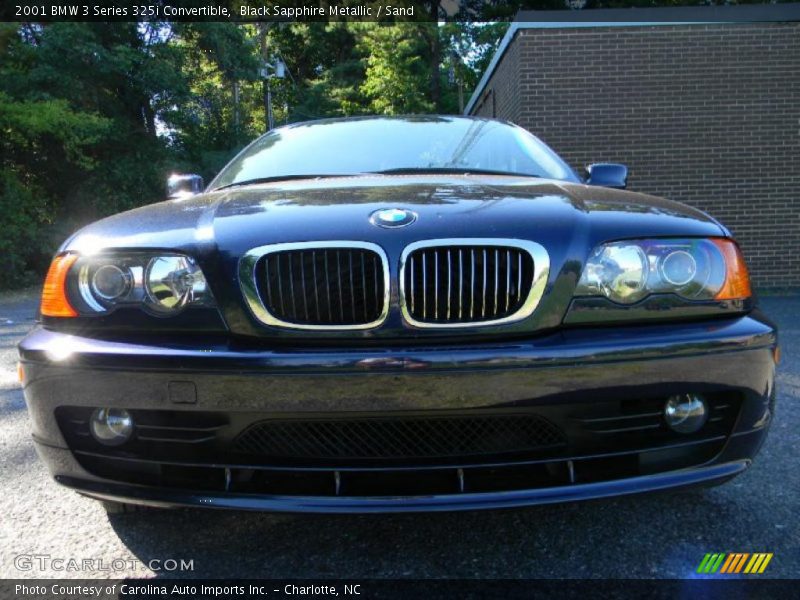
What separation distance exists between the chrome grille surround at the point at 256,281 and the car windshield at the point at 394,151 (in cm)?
104

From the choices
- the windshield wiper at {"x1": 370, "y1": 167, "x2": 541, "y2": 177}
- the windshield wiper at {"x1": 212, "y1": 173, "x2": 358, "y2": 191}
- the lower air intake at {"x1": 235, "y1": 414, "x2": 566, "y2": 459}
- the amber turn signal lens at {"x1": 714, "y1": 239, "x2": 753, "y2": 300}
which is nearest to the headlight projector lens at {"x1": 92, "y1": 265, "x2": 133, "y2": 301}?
the lower air intake at {"x1": 235, "y1": 414, "x2": 566, "y2": 459}

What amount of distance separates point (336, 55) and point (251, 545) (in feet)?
114

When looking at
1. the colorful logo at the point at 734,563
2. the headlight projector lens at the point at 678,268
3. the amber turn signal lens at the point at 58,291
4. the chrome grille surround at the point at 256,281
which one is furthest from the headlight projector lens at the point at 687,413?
the amber turn signal lens at the point at 58,291

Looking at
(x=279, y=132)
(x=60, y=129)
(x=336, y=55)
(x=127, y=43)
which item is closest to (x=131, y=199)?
(x=60, y=129)

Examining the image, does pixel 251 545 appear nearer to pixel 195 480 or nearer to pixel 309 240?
pixel 195 480

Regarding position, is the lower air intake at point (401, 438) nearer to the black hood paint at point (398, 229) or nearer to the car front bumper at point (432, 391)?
the car front bumper at point (432, 391)

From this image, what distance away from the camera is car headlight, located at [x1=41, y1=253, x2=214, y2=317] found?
5.50 ft

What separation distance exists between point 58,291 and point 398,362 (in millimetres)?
1000

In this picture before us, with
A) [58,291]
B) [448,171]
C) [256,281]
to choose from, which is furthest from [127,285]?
[448,171]

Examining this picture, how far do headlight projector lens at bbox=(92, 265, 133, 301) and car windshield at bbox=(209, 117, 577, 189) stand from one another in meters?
1.04

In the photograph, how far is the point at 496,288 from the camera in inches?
65.1

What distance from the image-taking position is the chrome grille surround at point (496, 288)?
162 centimetres

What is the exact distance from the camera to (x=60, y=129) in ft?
44.3

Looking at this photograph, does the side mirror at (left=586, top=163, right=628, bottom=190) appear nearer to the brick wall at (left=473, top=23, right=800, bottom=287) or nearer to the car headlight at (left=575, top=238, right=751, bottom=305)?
the car headlight at (left=575, top=238, right=751, bottom=305)
